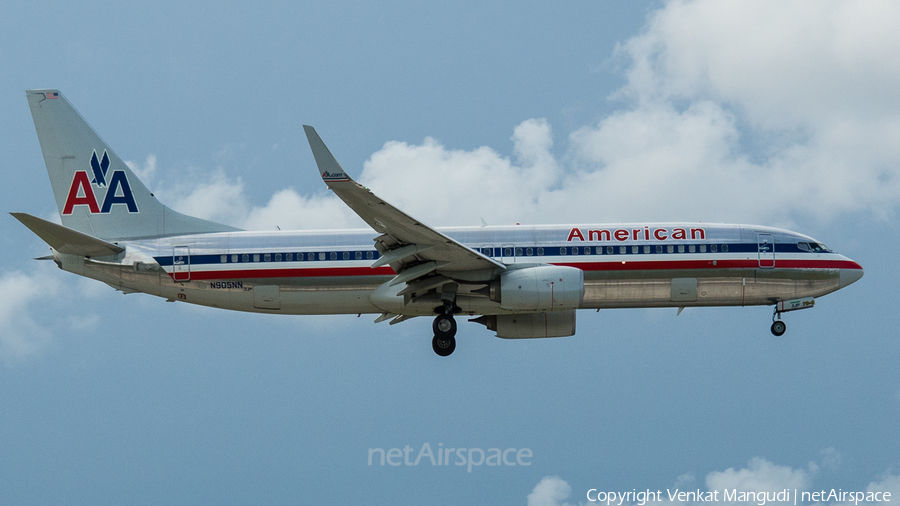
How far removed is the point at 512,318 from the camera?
28.5 m

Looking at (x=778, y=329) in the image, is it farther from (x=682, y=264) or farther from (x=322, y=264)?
(x=322, y=264)

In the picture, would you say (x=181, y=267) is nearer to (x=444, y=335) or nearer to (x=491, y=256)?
(x=444, y=335)

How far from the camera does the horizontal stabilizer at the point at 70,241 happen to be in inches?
997

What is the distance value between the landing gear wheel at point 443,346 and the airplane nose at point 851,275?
12626 mm

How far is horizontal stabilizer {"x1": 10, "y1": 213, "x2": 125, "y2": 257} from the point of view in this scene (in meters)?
25.3

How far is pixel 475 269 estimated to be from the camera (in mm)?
25859

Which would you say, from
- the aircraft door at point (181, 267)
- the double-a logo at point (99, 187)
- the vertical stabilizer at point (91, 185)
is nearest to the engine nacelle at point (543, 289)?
the aircraft door at point (181, 267)

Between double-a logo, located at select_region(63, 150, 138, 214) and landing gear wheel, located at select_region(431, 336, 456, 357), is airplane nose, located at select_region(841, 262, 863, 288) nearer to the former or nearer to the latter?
landing gear wheel, located at select_region(431, 336, 456, 357)

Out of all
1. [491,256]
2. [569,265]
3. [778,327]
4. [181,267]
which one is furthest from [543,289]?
[181,267]

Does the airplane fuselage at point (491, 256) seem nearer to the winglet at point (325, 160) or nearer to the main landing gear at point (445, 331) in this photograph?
the main landing gear at point (445, 331)

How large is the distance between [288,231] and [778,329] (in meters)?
15.8

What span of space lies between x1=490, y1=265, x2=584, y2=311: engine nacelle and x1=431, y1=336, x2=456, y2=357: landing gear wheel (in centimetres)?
224

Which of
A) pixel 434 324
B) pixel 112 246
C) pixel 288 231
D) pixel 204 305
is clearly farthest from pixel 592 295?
pixel 112 246

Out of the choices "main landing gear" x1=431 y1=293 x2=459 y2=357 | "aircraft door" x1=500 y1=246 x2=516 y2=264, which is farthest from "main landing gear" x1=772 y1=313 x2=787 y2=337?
"main landing gear" x1=431 y1=293 x2=459 y2=357
